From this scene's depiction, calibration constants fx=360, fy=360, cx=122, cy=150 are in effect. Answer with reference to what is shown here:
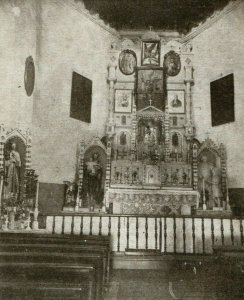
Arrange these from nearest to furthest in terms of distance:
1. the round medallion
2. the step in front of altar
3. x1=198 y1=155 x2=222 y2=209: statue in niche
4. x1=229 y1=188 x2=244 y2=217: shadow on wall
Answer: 1. the round medallion
2. the step in front of altar
3. x1=229 y1=188 x2=244 y2=217: shadow on wall
4. x1=198 y1=155 x2=222 y2=209: statue in niche

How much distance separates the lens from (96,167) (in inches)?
368

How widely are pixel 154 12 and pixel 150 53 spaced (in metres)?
1.27

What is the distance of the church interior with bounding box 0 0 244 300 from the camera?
209 inches

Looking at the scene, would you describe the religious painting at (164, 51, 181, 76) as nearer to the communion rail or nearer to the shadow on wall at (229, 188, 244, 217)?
the shadow on wall at (229, 188, 244, 217)

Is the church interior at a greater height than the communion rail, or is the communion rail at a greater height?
the church interior

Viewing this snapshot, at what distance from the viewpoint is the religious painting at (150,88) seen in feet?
34.5

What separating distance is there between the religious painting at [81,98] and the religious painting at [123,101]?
0.82m

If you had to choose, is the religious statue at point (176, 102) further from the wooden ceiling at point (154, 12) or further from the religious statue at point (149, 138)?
the wooden ceiling at point (154, 12)

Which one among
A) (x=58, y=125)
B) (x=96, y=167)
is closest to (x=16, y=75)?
(x=58, y=125)

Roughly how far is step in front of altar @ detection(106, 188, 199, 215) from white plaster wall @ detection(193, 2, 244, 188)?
4.60 ft

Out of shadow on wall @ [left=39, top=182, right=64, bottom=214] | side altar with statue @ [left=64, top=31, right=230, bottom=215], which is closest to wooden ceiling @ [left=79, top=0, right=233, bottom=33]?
side altar with statue @ [left=64, top=31, right=230, bottom=215]

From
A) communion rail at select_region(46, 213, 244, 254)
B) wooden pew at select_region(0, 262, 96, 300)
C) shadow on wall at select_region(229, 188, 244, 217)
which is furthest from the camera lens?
shadow on wall at select_region(229, 188, 244, 217)

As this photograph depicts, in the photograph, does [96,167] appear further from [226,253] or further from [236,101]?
[226,253]

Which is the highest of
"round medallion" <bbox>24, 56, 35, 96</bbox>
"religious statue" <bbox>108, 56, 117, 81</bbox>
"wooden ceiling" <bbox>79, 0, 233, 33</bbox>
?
"wooden ceiling" <bbox>79, 0, 233, 33</bbox>
